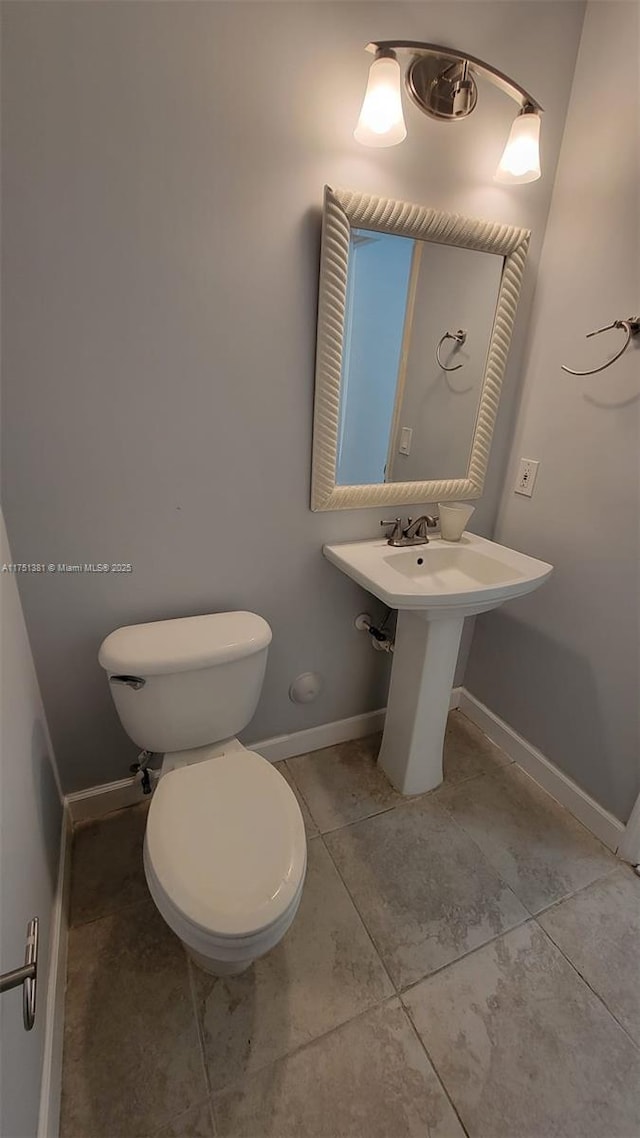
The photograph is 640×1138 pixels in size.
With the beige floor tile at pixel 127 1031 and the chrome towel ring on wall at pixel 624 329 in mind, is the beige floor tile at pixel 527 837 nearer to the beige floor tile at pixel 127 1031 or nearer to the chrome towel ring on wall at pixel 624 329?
the beige floor tile at pixel 127 1031

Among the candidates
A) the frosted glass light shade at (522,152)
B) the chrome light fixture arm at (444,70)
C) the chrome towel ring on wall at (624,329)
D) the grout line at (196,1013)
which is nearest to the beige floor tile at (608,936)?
the grout line at (196,1013)

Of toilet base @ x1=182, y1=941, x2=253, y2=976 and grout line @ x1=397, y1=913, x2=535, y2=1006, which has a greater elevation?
toilet base @ x1=182, y1=941, x2=253, y2=976

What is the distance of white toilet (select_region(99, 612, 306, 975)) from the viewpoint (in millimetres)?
857

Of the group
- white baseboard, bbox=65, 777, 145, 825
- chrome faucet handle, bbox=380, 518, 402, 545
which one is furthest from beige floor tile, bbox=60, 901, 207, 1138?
Result: chrome faucet handle, bbox=380, 518, 402, 545

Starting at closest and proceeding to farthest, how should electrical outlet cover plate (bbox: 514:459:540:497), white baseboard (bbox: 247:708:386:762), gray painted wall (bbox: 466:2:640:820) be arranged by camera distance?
gray painted wall (bbox: 466:2:640:820), electrical outlet cover plate (bbox: 514:459:540:497), white baseboard (bbox: 247:708:386:762)

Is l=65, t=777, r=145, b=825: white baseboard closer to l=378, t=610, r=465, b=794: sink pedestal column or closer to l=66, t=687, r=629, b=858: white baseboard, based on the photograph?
l=66, t=687, r=629, b=858: white baseboard

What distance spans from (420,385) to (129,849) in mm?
1669

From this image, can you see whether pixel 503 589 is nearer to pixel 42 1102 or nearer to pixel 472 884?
pixel 472 884

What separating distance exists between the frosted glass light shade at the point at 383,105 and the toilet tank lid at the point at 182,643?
121cm

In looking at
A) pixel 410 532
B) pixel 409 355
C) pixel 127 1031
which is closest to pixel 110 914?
pixel 127 1031

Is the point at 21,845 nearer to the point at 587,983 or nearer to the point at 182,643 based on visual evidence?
the point at 182,643

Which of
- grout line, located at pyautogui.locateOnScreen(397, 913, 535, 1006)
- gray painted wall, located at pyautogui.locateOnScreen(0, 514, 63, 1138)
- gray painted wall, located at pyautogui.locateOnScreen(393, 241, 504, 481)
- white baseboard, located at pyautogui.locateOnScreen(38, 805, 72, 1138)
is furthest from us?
gray painted wall, located at pyautogui.locateOnScreen(393, 241, 504, 481)

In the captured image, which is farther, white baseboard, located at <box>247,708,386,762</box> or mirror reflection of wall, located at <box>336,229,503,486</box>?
white baseboard, located at <box>247,708,386,762</box>

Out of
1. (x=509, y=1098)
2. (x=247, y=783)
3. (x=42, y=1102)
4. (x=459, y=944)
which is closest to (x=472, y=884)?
(x=459, y=944)
